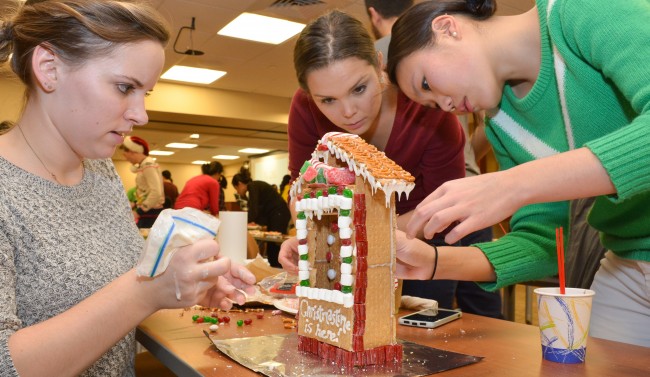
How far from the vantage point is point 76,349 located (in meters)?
0.91

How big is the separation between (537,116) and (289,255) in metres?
0.74

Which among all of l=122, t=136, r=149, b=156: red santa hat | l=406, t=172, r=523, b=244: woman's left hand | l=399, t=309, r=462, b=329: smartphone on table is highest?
Result: l=122, t=136, r=149, b=156: red santa hat

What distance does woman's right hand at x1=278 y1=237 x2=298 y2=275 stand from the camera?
152cm

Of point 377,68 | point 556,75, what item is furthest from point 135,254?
point 556,75

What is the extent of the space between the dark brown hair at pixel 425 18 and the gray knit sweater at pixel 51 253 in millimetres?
830

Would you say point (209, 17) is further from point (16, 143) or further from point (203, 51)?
point (16, 143)

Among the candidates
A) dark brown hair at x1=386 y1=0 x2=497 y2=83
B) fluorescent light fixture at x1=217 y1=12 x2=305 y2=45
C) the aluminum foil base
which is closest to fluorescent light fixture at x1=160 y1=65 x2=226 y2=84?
fluorescent light fixture at x1=217 y1=12 x2=305 y2=45

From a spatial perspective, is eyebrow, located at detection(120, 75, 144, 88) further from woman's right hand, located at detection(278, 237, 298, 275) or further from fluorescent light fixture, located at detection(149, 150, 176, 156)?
fluorescent light fixture, located at detection(149, 150, 176, 156)

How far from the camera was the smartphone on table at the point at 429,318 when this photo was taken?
1.29 meters

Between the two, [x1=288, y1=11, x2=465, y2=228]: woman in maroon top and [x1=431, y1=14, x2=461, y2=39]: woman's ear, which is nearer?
[x1=431, y1=14, x2=461, y2=39]: woman's ear

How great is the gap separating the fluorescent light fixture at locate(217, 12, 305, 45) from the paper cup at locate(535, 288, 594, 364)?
4.71 metres

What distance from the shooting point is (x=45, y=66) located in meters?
1.11

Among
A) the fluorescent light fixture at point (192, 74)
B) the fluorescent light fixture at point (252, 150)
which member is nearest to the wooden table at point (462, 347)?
the fluorescent light fixture at point (192, 74)

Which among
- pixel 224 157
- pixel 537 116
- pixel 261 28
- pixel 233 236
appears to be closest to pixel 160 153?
pixel 224 157
